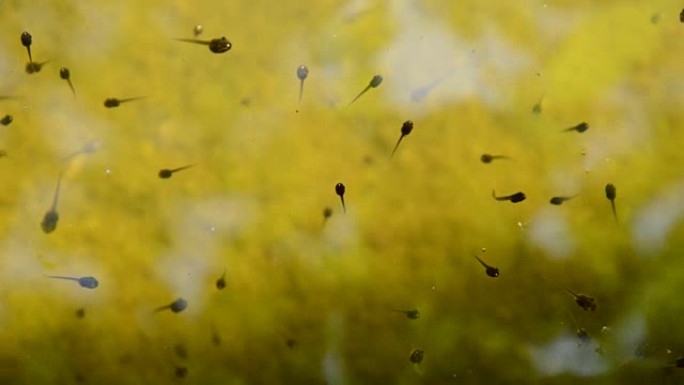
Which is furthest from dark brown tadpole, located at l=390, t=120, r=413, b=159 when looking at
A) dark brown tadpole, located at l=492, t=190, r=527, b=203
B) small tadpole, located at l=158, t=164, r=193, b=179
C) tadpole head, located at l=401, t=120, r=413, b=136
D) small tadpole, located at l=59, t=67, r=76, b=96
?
small tadpole, located at l=59, t=67, r=76, b=96

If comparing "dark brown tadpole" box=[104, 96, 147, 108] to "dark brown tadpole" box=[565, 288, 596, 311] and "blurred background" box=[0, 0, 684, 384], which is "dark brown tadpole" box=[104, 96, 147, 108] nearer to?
"blurred background" box=[0, 0, 684, 384]

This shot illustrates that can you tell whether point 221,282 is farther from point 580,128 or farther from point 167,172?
point 580,128

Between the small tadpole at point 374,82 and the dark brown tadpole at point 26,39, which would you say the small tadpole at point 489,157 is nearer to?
the small tadpole at point 374,82

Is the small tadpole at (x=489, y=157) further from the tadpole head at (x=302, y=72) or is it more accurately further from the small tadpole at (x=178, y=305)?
the small tadpole at (x=178, y=305)

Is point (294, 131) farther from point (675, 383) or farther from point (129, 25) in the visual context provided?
point (675, 383)

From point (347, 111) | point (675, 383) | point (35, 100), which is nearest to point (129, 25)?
point (35, 100)

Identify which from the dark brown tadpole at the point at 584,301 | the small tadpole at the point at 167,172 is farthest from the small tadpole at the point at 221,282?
the dark brown tadpole at the point at 584,301

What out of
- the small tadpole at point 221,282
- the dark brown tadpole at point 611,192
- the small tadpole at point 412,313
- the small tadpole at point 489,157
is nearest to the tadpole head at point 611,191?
the dark brown tadpole at point 611,192

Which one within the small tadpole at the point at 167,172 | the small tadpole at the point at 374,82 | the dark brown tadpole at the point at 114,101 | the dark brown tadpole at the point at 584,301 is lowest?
the dark brown tadpole at the point at 584,301

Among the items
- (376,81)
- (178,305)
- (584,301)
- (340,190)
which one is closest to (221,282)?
(178,305)

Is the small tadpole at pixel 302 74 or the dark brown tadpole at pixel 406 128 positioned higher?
the small tadpole at pixel 302 74
